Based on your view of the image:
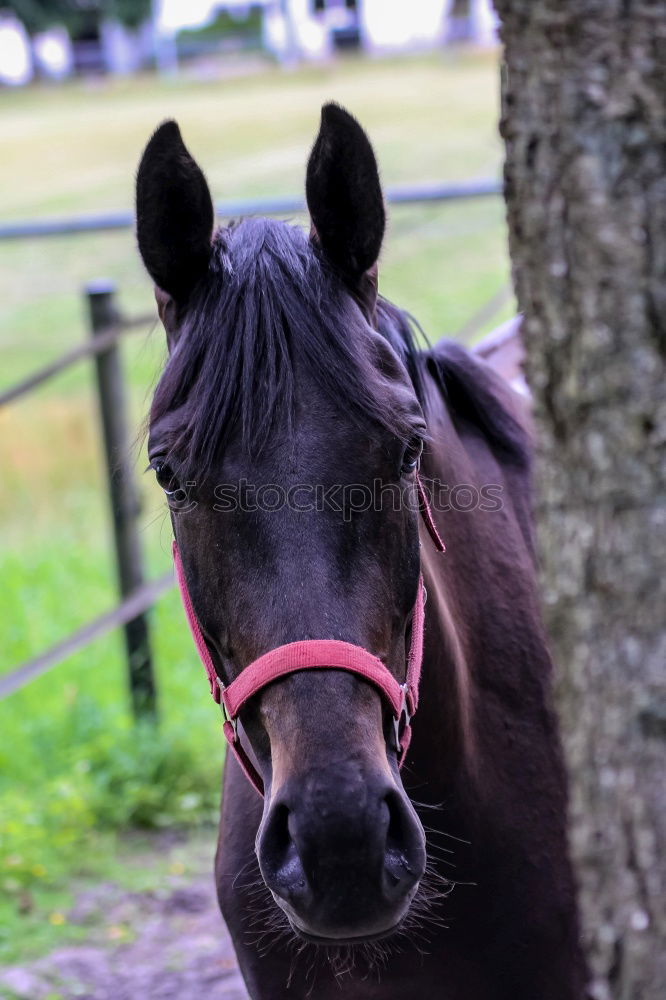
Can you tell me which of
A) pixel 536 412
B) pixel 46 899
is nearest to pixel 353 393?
pixel 536 412

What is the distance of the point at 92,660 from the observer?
5.05 metres

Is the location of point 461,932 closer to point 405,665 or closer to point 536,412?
point 405,665

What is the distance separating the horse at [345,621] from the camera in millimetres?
1357

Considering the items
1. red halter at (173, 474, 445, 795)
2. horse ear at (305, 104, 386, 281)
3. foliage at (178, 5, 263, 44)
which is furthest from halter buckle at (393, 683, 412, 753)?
foliage at (178, 5, 263, 44)

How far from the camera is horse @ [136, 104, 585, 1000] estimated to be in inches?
53.4

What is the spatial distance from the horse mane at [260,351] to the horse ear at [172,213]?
0.14ft

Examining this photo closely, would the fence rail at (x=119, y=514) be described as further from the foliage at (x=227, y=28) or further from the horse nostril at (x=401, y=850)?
the foliage at (x=227, y=28)

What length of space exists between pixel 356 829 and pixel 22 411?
24.7ft

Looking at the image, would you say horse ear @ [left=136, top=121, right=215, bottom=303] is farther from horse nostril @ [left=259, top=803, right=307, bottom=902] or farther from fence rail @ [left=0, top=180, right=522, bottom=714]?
fence rail @ [left=0, top=180, right=522, bottom=714]

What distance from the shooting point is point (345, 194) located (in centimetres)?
170

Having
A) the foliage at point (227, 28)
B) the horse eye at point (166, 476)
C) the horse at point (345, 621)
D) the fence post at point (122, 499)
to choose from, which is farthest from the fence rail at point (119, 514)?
the foliage at point (227, 28)

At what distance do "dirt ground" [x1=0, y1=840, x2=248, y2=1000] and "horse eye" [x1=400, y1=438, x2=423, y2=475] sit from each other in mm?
1996

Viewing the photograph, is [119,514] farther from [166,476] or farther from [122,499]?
[166,476]

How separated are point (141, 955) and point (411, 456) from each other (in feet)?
7.34
